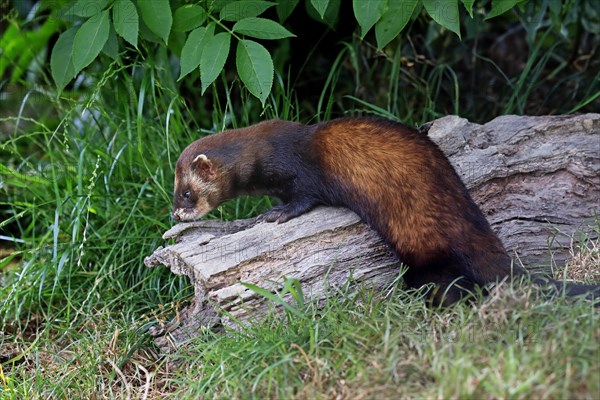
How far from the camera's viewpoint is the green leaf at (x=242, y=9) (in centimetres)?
478

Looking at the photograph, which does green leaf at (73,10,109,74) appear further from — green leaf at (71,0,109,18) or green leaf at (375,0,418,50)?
green leaf at (375,0,418,50)

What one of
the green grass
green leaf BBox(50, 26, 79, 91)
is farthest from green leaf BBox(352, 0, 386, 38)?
green leaf BBox(50, 26, 79, 91)

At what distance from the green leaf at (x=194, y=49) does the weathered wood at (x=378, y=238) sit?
3.08 ft

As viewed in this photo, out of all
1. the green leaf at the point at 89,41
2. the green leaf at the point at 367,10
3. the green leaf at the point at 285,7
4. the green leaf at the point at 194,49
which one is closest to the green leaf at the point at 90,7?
the green leaf at the point at 89,41

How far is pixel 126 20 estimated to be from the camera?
Answer: 4645 millimetres

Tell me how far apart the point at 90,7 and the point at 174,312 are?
1.93 meters

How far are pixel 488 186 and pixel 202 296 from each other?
1.90 metres

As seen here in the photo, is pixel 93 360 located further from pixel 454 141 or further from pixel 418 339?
pixel 454 141

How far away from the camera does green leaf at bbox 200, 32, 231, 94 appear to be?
14.9 ft

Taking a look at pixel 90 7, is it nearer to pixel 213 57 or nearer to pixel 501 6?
pixel 213 57

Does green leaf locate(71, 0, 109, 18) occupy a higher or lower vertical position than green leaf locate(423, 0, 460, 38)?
higher

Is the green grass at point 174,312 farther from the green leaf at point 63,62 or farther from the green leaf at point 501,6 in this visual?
the green leaf at point 501,6

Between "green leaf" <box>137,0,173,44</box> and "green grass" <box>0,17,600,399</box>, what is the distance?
2.62 ft

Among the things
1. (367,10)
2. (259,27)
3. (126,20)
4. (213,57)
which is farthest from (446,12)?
(126,20)
